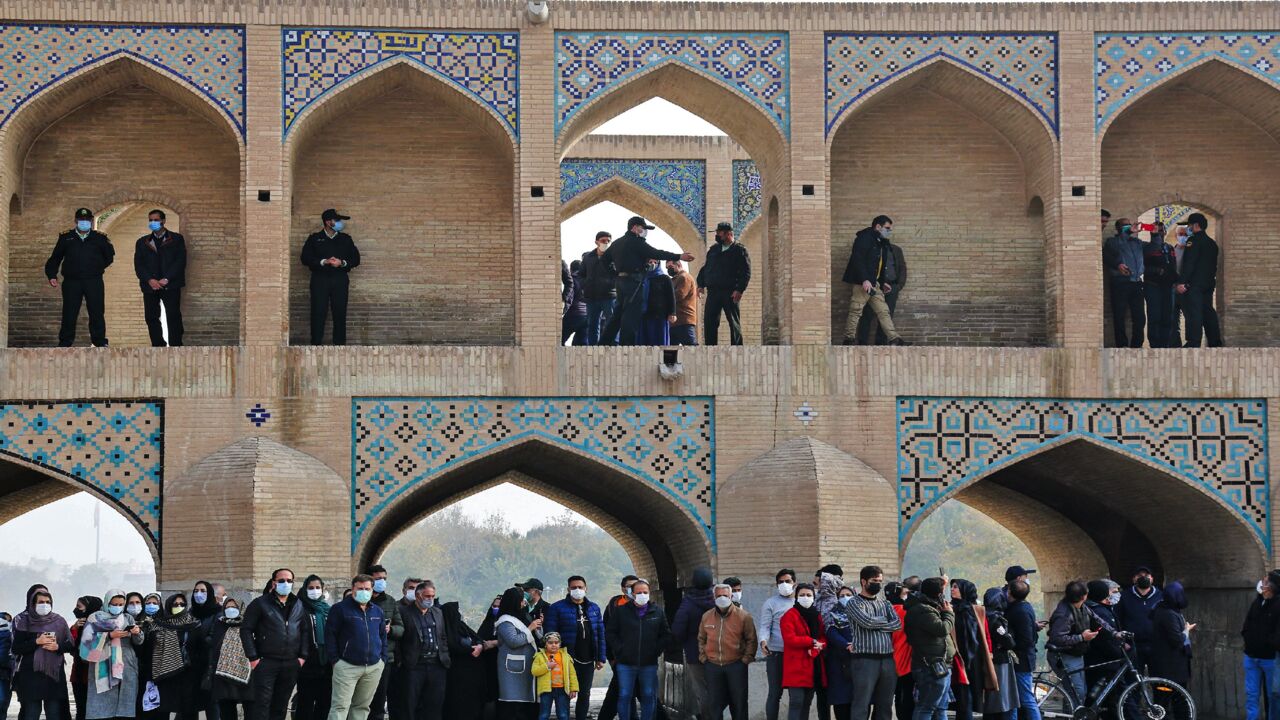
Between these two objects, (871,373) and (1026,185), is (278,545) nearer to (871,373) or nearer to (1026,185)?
(871,373)

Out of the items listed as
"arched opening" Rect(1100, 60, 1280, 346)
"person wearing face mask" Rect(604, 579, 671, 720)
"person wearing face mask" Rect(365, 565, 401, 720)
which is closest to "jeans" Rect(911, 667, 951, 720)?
"person wearing face mask" Rect(604, 579, 671, 720)

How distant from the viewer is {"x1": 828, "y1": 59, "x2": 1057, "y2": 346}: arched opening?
15992mm

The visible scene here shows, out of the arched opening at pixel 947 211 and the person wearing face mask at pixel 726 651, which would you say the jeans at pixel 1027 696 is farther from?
the arched opening at pixel 947 211

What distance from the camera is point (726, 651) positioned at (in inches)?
455

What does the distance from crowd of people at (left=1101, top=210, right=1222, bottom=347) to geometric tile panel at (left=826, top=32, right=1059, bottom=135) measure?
3.97ft

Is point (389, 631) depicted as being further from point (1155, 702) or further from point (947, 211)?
point (947, 211)

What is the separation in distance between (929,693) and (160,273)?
7170 mm

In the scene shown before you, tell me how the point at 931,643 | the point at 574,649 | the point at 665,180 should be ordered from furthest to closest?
the point at 665,180 < the point at 574,649 < the point at 931,643

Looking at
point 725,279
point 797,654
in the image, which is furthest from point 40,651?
point 725,279

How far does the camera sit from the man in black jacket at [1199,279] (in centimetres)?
1573

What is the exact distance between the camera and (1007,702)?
11312 mm

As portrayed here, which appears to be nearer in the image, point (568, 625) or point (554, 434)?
point (568, 625)

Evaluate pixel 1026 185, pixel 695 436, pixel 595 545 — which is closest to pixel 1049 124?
pixel 1026 185

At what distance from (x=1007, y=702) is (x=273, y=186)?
21.9 ft
